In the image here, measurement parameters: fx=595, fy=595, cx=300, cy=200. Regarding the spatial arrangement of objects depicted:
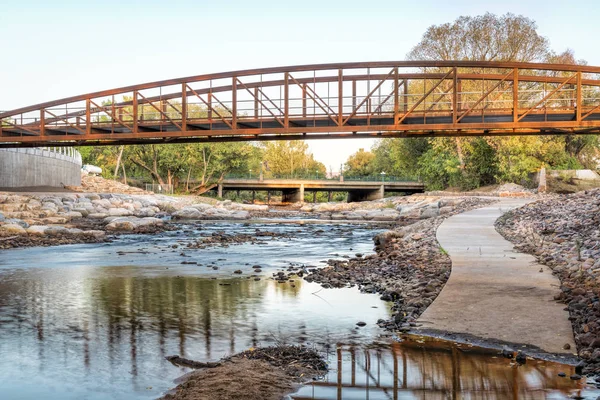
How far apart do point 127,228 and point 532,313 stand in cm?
2735

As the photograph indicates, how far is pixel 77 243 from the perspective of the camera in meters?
24.8

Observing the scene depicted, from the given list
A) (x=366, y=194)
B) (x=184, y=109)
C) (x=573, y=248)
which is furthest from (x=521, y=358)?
(x=366, y=194)

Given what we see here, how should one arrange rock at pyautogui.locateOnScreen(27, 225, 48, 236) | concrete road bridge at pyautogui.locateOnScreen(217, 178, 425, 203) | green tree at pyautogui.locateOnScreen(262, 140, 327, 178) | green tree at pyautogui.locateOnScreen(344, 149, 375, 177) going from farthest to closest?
green tree at pyautogui.locateOnScreen(344, 149, 375, 177), green tree at pyautogui.locateOnScreen(262, 140, 327, 178), concrete road bridge at pyautogui.locateOnScreen(217, 178, 425, 203), rock at pyautogui.locateOnScreen(27, 225, 48, 236)

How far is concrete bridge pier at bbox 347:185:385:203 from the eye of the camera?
9049cm

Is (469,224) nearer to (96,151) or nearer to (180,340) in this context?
(180,340)

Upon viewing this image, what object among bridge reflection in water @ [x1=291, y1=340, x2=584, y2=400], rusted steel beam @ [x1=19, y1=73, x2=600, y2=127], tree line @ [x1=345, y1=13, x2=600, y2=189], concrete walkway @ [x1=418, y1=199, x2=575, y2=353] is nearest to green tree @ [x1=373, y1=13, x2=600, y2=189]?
tree line @ [x1=345, y1=13, x2=600, y2=189]

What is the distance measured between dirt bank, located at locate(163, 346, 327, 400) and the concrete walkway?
2.18m

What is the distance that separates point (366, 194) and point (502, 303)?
90334 millimetres

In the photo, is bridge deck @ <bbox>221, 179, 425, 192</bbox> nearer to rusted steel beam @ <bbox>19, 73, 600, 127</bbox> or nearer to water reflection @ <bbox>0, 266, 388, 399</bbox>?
rusted steel beam @ <bbox>19, 73, 600, 127</bbox>

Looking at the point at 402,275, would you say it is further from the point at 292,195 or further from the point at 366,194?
the point at 292,195

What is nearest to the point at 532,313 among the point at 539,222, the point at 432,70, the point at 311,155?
the point at 539,222

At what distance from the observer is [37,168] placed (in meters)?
54.8

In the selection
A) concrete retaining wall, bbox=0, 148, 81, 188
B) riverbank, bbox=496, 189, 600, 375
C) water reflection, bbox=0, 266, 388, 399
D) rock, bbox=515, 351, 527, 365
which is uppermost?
concrete retaining wall, bbox=0, 148, 81, 188

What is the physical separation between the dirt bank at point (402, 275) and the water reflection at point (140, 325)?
0.49 m
